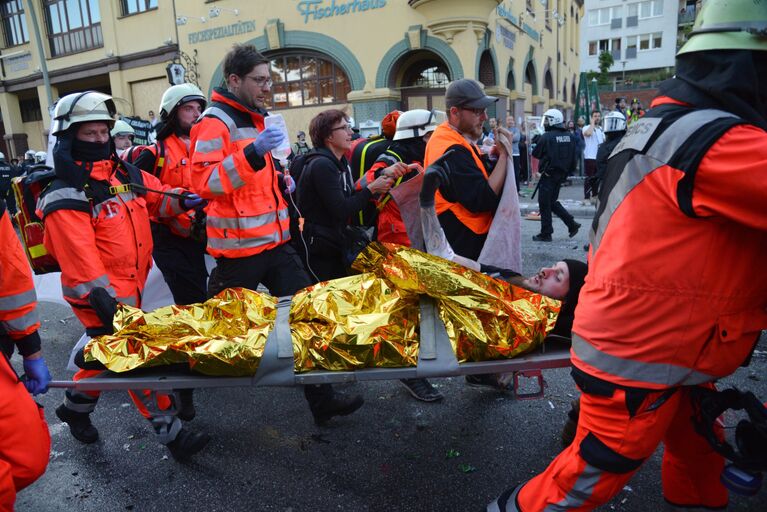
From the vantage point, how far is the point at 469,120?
120 inches

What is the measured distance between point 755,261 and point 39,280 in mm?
7572

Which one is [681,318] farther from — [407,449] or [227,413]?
[227,413]

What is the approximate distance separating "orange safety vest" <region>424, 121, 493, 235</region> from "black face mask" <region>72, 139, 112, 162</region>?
1.82 metres

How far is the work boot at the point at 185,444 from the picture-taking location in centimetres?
289

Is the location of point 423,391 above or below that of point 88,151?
below

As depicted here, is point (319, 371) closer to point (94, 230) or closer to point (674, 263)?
point (674, 263)

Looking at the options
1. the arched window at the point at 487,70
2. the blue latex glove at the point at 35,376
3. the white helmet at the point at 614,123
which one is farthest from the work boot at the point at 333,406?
the arched window at the point at 487,70

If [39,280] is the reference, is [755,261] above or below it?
above

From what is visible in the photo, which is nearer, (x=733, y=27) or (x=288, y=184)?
(x=733, y=27)

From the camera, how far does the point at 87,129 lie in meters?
2.84

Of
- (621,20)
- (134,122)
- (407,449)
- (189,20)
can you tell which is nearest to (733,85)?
(407,449)

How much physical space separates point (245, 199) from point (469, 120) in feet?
4.53

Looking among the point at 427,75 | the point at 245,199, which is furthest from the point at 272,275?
the point at 427,75

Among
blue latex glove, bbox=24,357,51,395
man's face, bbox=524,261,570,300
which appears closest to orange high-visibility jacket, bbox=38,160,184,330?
blue latex glove, bbox=24,357,51,395
